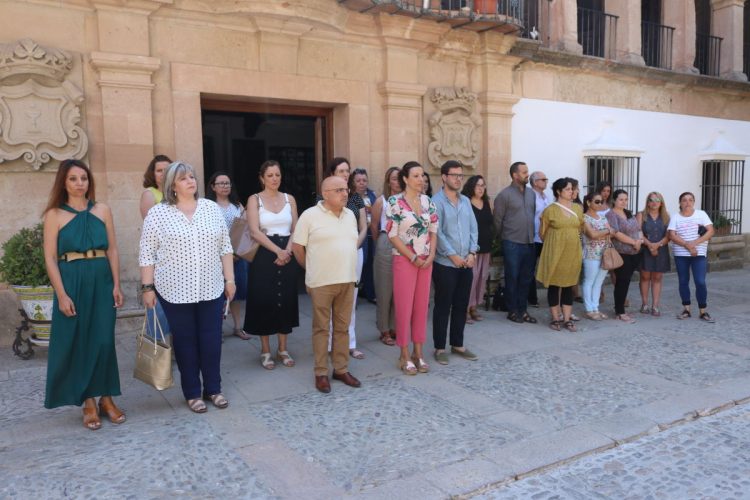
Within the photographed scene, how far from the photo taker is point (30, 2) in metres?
5.67

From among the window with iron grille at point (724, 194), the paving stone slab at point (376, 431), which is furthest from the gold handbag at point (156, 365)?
the window with iron grille at point (724, 194)

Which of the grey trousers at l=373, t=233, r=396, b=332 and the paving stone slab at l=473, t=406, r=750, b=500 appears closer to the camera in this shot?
the paving stone slab at l=473, t=406, r=750, b=500

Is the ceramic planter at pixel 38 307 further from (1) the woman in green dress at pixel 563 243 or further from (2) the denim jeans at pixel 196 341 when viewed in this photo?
(1) the woman in green dress at pixel 563 243

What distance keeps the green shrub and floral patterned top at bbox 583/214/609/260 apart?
222 inches

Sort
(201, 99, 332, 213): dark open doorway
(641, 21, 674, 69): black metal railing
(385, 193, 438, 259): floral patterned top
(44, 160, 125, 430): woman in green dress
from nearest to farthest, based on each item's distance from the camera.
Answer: (44, 160, 125, 430): woman in green dress < (385, 193, 438, 259): floral patterned top < (201, 99, 332, 213): dark open doorway < (641, 21, 674, 69): black metal railing

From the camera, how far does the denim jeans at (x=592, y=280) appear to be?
6.81 m

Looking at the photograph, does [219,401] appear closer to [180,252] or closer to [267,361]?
[267,361]

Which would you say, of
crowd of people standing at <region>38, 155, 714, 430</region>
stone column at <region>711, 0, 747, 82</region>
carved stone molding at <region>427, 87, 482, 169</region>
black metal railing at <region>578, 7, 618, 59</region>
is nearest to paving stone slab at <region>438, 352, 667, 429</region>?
crowd of people standing at <region>38, 155, 714, 430</region>

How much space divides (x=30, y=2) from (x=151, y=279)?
144 inches

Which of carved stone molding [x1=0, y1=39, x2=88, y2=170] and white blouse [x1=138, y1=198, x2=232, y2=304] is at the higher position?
carved stone molding [x1=0, y1=39, x2=88, y2=170]

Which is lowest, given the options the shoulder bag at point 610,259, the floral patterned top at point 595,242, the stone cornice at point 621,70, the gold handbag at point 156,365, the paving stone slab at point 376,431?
the paving stone slab at point 376,431

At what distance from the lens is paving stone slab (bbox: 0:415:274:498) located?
120 inches

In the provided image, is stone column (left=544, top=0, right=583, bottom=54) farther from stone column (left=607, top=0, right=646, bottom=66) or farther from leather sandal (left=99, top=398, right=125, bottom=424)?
leather sandal (left=99, top=398, right=125, bottom=424)

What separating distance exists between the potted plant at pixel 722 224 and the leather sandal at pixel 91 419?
40.0ft
